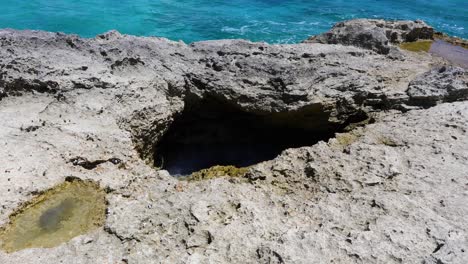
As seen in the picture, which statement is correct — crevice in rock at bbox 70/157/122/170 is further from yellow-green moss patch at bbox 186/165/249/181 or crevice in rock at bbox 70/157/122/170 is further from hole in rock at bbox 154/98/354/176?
hole in rock at bbox 154/98/354/176

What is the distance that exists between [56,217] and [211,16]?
2001cm

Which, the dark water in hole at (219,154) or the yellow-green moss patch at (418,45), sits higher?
the yellow-green moss patch at (418,45)

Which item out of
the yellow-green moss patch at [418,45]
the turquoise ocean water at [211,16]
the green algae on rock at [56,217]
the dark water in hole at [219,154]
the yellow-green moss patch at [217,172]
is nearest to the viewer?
the green algae on rock at [56,217]

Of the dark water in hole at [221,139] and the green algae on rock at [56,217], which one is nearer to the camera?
the green algae on rock at [56,217]

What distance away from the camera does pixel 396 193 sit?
5.81 metres

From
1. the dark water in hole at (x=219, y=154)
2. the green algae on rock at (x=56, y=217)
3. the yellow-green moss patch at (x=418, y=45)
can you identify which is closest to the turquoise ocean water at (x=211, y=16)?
Answer: the yellow-green moss patch at (x=418, y=45)

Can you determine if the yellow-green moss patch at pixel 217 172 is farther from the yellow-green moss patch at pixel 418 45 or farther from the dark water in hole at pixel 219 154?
the yellow-green moss patch at pixel 418 45

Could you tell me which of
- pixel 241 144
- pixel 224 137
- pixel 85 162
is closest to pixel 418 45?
pixel 241 144

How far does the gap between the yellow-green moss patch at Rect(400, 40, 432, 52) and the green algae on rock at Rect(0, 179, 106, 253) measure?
1200 cm

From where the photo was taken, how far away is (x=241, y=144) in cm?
1080

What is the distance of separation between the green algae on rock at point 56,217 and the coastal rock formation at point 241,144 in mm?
165

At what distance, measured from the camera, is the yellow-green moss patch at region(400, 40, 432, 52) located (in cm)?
1422

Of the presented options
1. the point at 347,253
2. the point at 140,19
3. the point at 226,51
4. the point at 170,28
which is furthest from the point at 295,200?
the point at 140,19

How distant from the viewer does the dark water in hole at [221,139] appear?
10070mm
